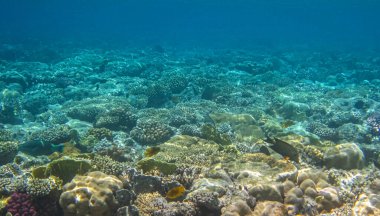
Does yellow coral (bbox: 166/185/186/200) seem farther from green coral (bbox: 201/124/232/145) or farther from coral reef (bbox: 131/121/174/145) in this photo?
coral reef (bbox: 131/121/174/145)

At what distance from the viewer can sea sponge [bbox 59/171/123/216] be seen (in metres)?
5.14

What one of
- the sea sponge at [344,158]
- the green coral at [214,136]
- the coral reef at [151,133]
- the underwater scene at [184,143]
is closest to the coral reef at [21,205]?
the underwater scene at [184,143]

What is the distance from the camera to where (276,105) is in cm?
1745

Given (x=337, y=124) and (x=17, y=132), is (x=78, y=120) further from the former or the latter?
(x=337, y=124)

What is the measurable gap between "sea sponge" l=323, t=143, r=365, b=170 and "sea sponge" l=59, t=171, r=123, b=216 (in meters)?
6.12

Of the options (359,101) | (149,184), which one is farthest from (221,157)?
(359,101)

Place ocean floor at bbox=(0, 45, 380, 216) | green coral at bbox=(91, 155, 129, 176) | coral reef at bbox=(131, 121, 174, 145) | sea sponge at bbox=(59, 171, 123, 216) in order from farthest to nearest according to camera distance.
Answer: coral reef at bbox=(131, 121, 174, 145)
green coral at bbox=(91, 155, 129, 176)
ocean floor at bbox=(0, 45, 380, 216)
sea sponge at bbox=(59, 171, 123, 216)

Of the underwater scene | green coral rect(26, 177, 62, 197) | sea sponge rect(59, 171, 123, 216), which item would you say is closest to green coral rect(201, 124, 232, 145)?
the underwater scene

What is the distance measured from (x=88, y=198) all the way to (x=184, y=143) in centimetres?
539

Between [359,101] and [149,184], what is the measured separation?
→ 1498 centimetres

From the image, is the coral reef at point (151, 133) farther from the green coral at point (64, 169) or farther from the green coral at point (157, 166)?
the green coral at point (64, 169)

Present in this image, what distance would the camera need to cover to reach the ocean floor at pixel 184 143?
542 centimetres

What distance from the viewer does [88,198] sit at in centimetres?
519

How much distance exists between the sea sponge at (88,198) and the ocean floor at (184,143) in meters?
0.02
